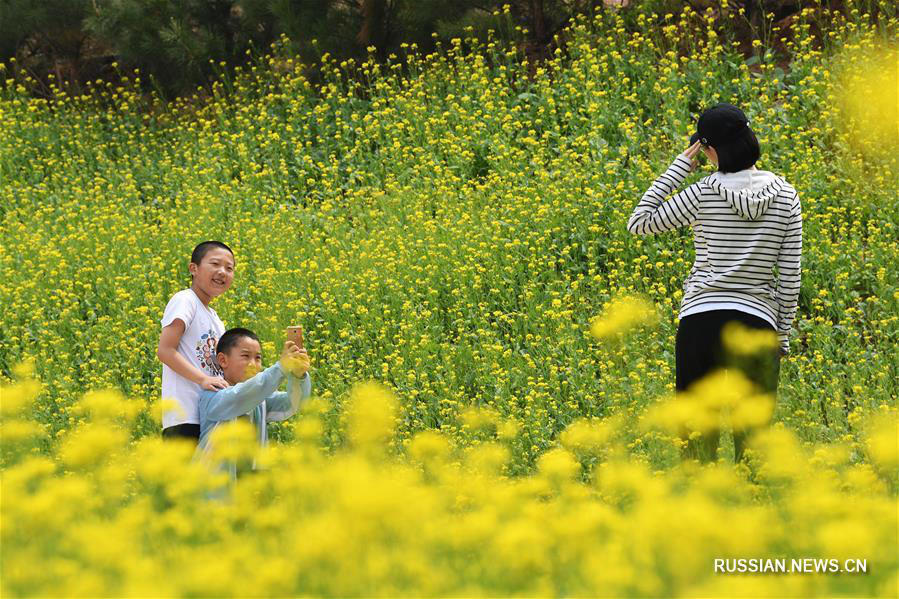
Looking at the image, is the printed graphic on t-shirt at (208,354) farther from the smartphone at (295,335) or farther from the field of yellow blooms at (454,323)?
the smartphone at (295,335)

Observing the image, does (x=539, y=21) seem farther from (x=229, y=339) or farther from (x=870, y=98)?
(x=229, y=339)

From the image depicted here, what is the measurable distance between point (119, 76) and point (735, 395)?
1100 cm

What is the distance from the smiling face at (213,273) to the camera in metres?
4.19

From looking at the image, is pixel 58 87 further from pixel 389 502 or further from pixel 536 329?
pixel 389 502

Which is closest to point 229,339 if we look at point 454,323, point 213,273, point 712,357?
point 213,273

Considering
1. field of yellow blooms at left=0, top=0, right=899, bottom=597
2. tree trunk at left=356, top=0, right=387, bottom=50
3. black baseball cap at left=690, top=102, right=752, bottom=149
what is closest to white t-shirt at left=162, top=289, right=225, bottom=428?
field of yellow blooms at left=0, top=0, right=899, bottom=597

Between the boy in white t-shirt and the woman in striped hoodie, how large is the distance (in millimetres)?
1780

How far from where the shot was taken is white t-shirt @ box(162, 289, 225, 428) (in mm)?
4000

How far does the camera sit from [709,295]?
12.9ft

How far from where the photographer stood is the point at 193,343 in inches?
161

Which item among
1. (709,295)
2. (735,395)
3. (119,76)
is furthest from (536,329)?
(119,76)

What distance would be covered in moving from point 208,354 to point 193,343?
0.23 ft

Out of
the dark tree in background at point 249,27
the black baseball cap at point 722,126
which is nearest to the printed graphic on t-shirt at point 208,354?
the black baseball cap at point 722,126

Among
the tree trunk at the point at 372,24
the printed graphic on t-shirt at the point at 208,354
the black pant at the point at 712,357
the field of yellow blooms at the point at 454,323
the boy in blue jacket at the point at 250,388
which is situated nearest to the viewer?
the field of yellow blooms at the point at 454,323
